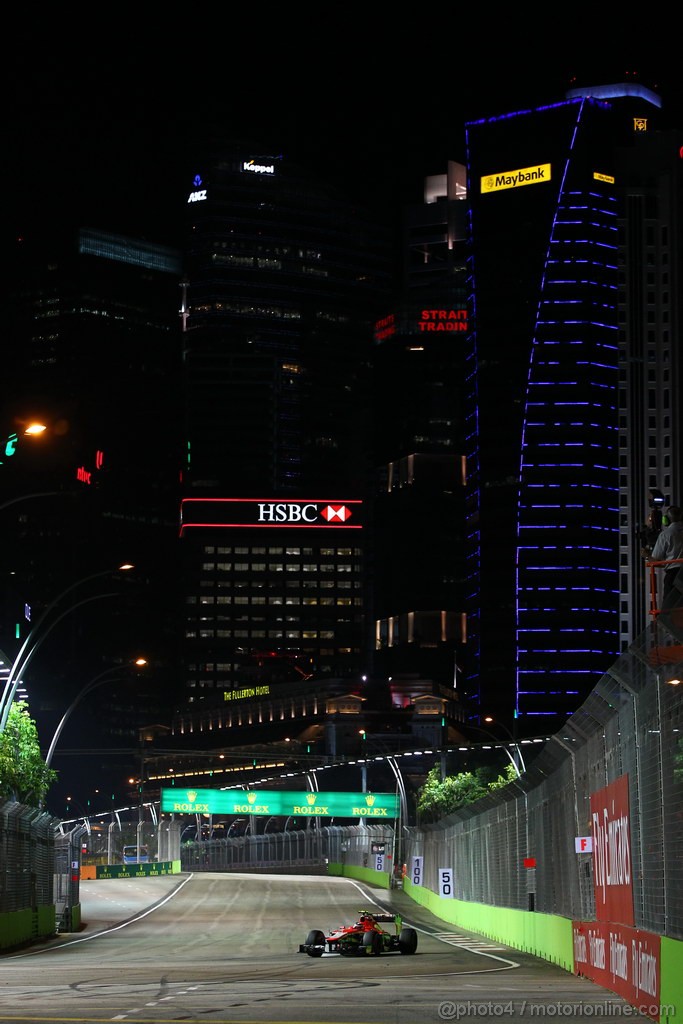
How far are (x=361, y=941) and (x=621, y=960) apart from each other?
52.7 feet

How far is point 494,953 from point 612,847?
1520 cm

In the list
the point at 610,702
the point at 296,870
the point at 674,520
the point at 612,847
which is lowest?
the point at 296,870

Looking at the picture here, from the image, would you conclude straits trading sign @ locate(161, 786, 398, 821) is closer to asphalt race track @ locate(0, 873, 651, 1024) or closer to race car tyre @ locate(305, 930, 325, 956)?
asphalt race track @ locate(0, 873, 651, 1024)

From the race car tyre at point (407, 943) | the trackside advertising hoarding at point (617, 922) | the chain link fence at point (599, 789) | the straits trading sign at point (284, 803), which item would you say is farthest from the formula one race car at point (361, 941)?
the straits trading sign at point (284, 803)

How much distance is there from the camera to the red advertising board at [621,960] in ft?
54.4

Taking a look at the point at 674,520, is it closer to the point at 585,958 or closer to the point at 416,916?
the point at 585,958

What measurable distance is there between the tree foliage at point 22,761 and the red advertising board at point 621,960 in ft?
108

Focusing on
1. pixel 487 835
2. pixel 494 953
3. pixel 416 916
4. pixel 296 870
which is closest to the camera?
pixel 494 953

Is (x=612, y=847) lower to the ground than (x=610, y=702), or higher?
lower

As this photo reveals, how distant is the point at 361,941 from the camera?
114ft

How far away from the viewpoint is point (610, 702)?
63.9ft

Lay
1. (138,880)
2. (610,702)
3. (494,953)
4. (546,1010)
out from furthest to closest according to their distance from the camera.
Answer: (138,880), (494,953), (610,702), (546,1010)

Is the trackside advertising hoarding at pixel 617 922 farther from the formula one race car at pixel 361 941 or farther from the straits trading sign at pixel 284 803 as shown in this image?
the straits trading sign at pixel 284 803

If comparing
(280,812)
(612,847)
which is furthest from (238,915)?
(280,812)
